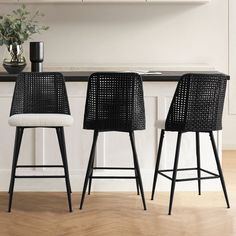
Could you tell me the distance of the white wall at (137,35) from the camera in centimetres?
699

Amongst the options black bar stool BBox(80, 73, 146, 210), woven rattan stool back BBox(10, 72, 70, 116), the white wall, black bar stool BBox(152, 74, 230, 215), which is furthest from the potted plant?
the white wall

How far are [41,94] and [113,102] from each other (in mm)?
636

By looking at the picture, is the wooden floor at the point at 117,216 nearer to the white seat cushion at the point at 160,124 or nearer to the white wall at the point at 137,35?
the white seat cushion at the point at 160,124

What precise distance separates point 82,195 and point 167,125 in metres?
0.77

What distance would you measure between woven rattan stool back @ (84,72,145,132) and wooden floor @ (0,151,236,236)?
1.91 feet

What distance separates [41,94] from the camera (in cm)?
495

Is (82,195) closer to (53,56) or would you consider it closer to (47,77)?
(47,77)

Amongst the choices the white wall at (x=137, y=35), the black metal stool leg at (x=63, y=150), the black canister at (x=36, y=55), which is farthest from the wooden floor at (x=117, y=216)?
the white wall at (x=137, y=35)

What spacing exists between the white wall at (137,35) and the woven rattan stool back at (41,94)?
2066mm

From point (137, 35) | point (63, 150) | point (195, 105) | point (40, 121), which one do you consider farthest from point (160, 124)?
point (137, 35)

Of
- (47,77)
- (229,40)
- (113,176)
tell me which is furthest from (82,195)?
(229,40)

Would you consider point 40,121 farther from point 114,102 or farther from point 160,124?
point 160,124

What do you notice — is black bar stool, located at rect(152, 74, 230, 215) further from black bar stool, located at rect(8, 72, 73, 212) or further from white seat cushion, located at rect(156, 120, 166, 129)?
black bar stool, located at rect(8, 72, 73, 212)

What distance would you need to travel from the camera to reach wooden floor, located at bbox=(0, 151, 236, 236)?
4.14 m
